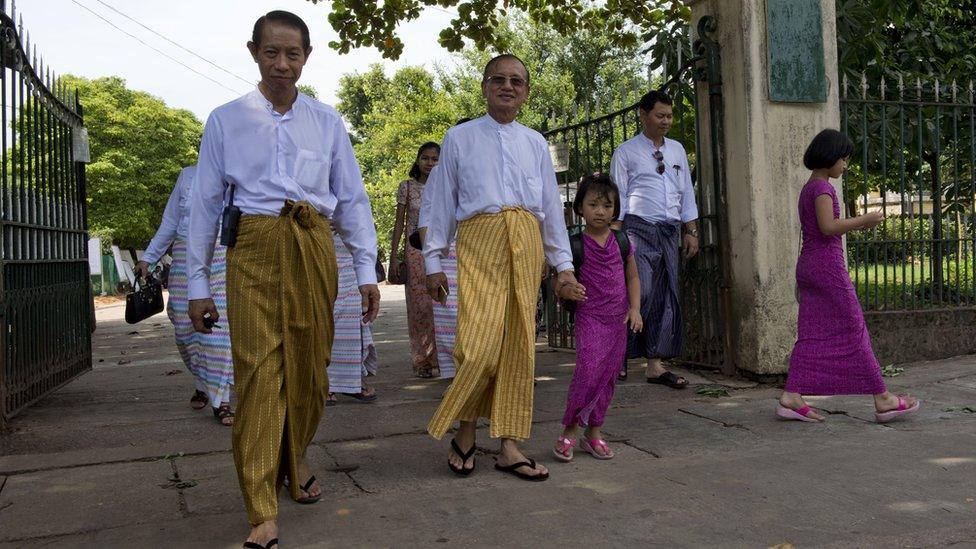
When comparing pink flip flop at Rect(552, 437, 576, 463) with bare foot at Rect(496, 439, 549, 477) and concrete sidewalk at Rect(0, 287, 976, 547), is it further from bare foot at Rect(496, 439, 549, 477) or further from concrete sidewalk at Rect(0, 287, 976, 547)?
bare foot at Rect(496, 439, 549, 477)

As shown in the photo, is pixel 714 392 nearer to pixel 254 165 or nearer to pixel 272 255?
pixel 272 255

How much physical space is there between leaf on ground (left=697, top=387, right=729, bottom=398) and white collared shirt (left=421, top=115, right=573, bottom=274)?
7.03 feet

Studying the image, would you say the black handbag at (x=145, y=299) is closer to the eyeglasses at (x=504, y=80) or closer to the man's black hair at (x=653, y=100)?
the eyeglasses at (x=504, y=80)

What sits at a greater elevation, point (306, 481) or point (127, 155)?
point (127, 155)

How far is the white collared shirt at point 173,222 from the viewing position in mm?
5969

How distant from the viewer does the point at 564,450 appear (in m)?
4.47

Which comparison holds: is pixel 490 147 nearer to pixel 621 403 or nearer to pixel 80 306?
pixel 621 403

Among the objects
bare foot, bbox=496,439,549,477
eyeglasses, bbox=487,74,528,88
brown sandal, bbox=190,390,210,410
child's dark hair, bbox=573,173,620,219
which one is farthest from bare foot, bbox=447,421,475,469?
brown sandal, bbox=190,390,210,410

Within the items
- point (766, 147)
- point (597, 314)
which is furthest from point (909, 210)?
point (597, 314)

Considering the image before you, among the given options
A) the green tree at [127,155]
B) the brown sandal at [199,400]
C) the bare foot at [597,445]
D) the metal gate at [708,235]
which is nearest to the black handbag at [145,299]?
the brown sandal at [199,400]

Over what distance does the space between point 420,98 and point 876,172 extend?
2524cm

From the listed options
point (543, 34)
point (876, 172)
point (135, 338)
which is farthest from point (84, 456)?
point (543, 34)

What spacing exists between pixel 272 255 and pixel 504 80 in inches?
59.1

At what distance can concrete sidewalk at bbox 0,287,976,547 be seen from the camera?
3.38m
